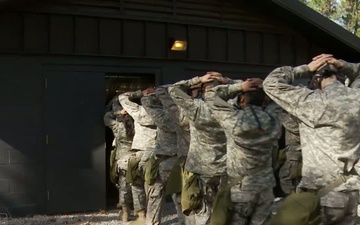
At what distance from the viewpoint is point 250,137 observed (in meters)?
5.23

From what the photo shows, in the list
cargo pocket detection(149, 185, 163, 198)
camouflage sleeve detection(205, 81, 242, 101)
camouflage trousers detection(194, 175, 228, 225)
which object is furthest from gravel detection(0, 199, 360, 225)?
camouflage sleeve detection(205, 81, 242, 101)

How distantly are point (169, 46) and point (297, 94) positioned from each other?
6.26 meters

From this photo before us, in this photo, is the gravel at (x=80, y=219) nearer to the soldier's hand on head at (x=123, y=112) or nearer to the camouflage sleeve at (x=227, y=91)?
the soldier's hand on head at (x=123, y=112)

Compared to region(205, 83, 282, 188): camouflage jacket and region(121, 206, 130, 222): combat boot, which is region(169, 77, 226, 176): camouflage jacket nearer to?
region(205, 83, 282, 188): camouflage jacket

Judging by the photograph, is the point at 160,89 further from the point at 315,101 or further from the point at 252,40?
the point at 252,40

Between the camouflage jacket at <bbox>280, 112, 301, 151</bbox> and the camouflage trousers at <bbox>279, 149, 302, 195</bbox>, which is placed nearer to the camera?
the camouflage jacket at <bbox>280, 112, 301, 151</bbox>

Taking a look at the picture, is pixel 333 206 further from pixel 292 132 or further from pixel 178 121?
pixel 292 132

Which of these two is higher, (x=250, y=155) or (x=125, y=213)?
(x=250, y=155)

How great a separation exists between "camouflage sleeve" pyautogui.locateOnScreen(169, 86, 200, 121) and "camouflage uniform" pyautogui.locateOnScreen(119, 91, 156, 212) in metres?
1.75

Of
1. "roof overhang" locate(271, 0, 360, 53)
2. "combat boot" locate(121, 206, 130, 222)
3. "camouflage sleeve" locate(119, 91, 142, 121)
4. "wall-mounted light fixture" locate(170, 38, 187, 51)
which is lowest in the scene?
"combat boot" locate(121, 206, 130, 222)

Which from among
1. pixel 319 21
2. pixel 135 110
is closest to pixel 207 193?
pixel 135 110

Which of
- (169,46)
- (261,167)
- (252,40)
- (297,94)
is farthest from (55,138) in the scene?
(297,94)

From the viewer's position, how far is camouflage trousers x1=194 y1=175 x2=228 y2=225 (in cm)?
635

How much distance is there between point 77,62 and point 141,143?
7.12 ft
